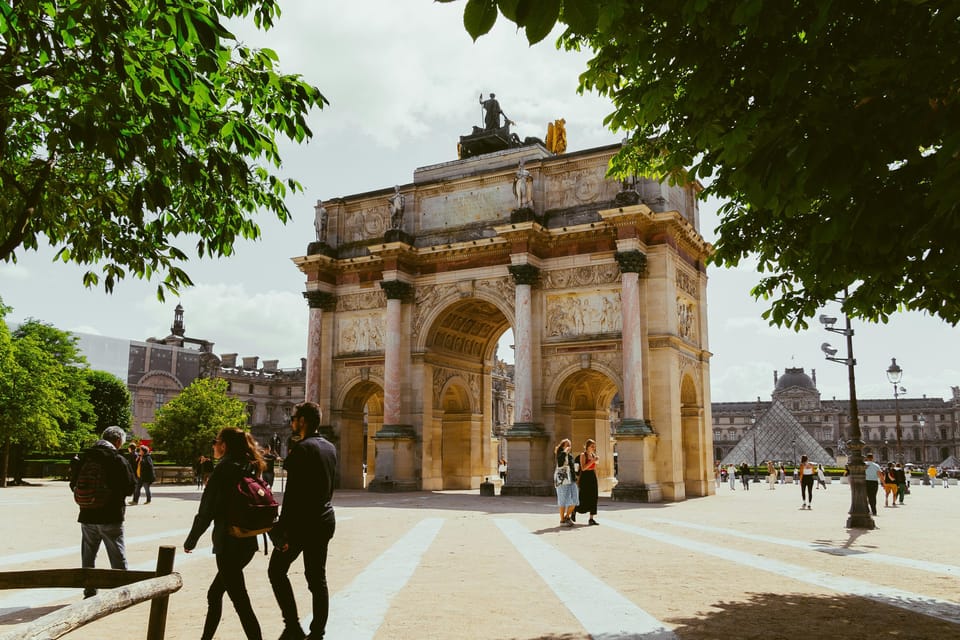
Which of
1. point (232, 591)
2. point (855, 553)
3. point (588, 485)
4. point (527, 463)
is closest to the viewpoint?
point (232, 591)

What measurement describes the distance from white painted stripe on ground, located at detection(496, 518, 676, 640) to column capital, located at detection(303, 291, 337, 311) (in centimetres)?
2375

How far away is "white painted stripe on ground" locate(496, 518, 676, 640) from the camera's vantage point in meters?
6.55

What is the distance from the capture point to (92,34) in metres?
5.56

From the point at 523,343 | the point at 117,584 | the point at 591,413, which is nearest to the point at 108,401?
the point at 591,413

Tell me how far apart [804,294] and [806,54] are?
459 centimetres

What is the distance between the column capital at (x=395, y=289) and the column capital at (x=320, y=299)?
3.41m

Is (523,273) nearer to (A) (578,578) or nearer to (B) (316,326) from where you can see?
(B) (316,326)

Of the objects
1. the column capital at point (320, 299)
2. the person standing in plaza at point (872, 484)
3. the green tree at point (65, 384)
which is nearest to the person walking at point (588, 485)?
the person standing in plaza at point (872, 484)

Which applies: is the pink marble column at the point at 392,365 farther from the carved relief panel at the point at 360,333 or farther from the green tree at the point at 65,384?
the green tree at the point at 65,384

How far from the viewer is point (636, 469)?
26141 millimetres

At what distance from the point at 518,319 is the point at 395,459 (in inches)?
307

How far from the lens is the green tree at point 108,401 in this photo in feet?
190

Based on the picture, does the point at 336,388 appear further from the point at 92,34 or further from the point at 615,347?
the point at 92,34

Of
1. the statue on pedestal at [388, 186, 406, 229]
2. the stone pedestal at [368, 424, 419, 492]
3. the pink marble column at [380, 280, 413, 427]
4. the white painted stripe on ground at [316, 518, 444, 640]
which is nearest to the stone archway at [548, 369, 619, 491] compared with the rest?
the stone pedestal at [368, 424, 419, 492]
